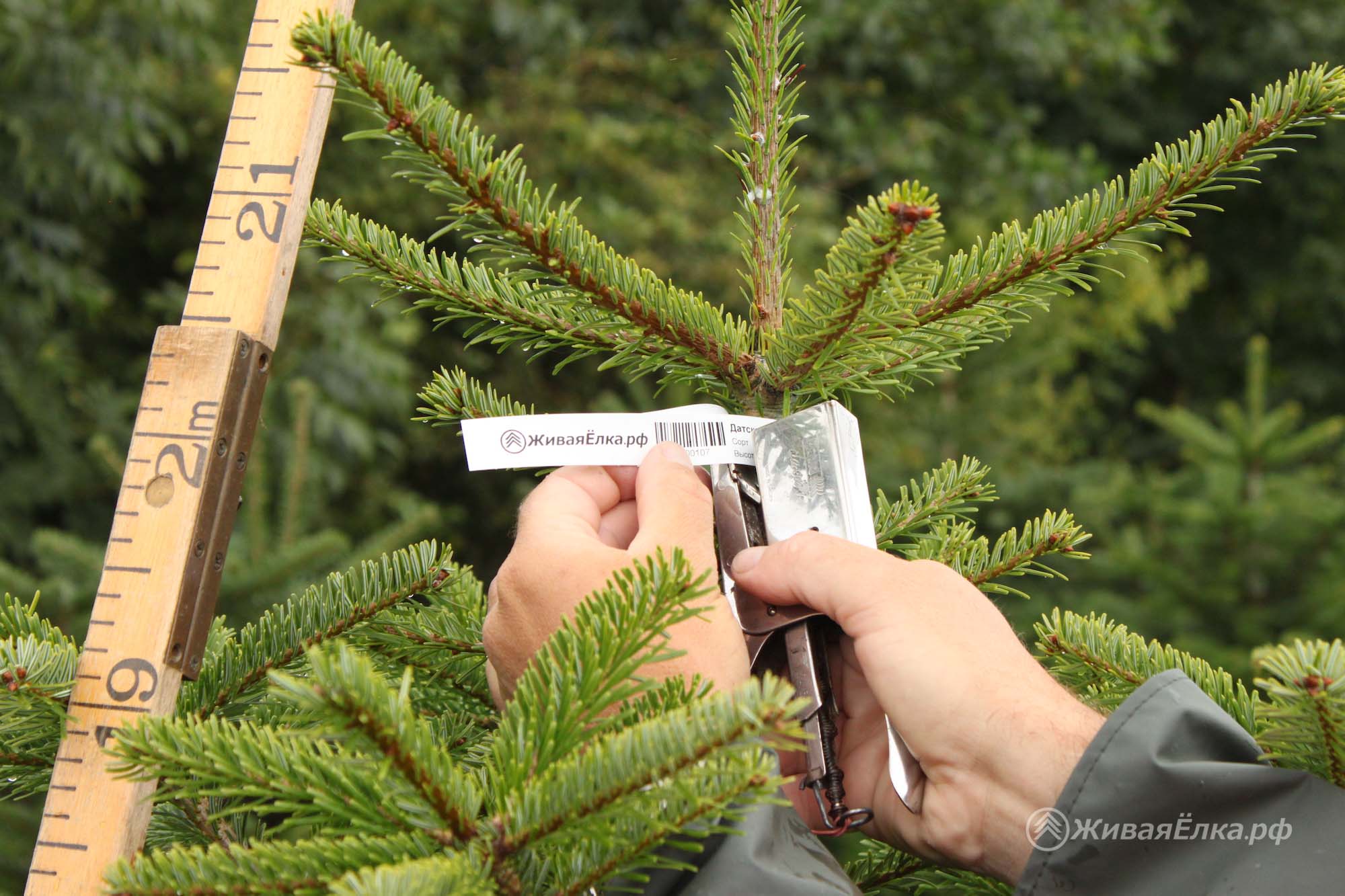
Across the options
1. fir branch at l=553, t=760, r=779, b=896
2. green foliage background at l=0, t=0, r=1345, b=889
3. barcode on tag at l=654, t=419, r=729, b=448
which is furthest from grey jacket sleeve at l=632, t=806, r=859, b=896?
green foliage background at l=0, t=0, r=1345, b=889

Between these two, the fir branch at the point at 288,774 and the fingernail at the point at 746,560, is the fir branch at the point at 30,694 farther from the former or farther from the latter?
the fingernail at the point at 746,560

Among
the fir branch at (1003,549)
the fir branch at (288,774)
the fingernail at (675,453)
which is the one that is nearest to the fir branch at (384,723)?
the fir branch at (288,774)

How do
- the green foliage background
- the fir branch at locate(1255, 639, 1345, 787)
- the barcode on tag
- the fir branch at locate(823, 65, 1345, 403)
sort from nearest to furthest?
the fir branch at locate(1255, 639, 1345, 787), the fir branch at locate(823, 65, 1345, 403), the barcode on tag, the green foliage background

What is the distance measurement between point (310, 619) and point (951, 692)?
60cm

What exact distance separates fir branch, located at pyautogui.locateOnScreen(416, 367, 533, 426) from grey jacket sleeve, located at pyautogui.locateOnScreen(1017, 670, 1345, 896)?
0.62 metres

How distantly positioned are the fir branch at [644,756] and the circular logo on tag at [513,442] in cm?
39

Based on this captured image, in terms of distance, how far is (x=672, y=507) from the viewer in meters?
0.89

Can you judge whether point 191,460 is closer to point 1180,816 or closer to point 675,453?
point 675,453

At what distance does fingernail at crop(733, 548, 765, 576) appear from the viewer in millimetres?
938

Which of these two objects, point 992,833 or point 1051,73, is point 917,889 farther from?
point 1051,73

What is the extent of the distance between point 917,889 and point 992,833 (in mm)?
201

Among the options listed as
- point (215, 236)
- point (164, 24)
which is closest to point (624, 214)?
point (164, 24)

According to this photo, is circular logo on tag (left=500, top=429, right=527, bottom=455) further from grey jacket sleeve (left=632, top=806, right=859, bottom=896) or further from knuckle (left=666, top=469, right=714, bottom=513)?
grey jacket sleeve (left=632, top=806, right=859, bottom=896)

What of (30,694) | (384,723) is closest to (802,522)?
(384,723)
